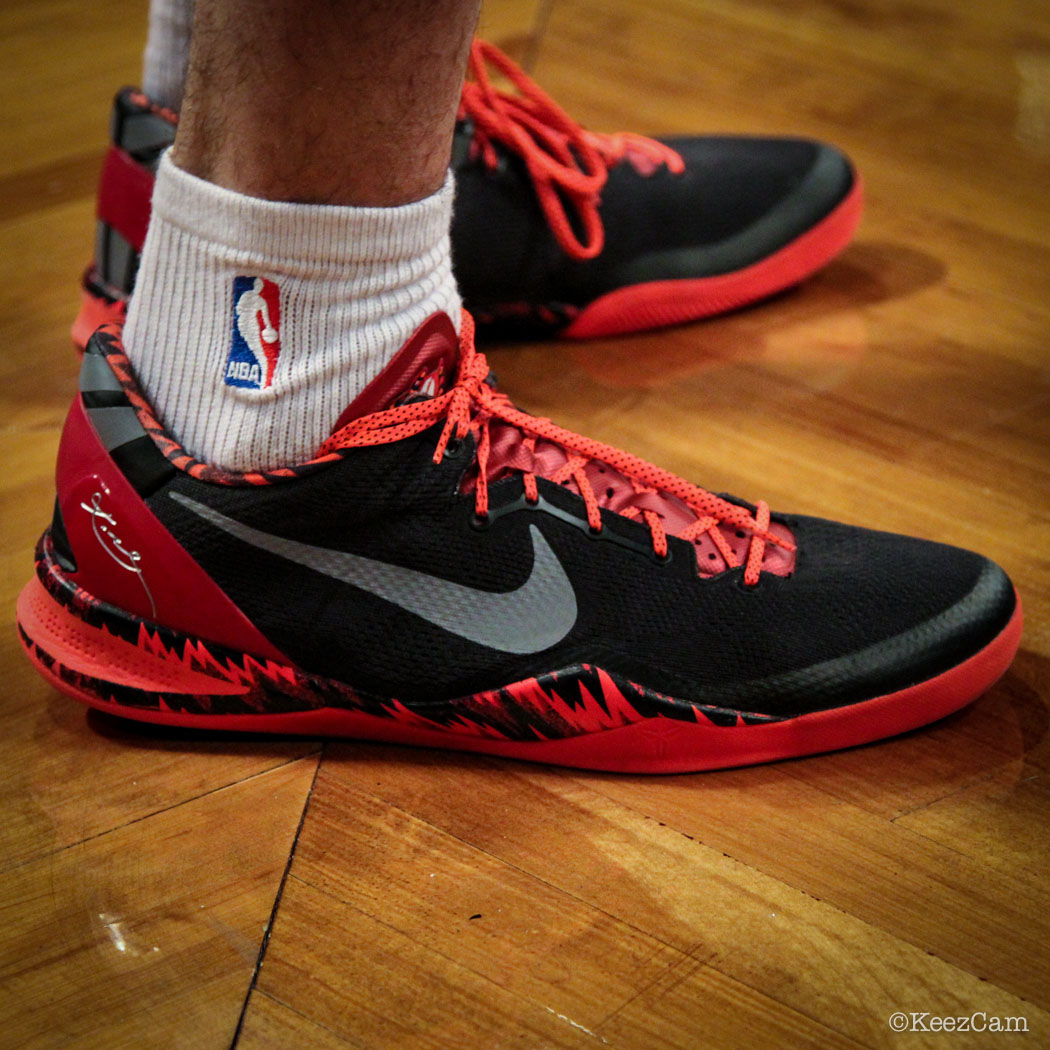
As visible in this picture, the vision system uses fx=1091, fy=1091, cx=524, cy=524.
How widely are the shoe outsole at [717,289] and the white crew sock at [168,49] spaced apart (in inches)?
16.8

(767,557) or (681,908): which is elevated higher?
(767,557)

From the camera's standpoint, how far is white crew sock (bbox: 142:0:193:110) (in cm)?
94

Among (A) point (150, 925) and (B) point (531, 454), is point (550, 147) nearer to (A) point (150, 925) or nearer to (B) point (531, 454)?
(B) point (531, 454)

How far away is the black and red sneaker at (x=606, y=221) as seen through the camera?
1048mm

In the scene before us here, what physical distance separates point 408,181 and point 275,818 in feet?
1.22

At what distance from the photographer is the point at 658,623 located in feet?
2.17

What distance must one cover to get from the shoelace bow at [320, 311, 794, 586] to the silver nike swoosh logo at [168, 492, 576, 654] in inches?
1.7

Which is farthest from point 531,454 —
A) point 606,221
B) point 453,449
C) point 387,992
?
point 606,221

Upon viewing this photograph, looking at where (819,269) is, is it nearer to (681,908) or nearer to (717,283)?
(717,283)

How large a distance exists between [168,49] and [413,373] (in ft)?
1.69

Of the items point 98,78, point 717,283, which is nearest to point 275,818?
point 717,283

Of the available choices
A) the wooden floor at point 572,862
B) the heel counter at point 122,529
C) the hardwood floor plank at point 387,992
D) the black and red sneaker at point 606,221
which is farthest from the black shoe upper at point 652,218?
the hardwood floor plank at point 387,992

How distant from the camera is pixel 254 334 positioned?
Result: 0.59 meters
